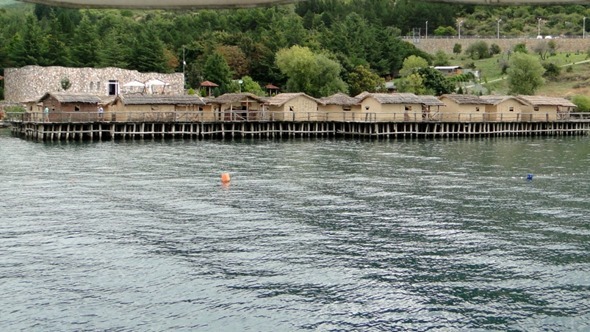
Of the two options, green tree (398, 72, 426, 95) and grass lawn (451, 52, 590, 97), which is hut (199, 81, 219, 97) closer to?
green tree (398, 72, 426, 95)

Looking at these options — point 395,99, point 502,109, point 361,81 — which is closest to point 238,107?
point 395,99

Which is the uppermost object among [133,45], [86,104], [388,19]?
[388,19]

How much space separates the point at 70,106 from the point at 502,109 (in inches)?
1632

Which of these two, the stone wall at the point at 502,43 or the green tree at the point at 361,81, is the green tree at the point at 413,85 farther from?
the stone wall at the point at 502,43

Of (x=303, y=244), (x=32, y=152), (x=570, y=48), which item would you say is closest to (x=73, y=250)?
(x=303, y=244)

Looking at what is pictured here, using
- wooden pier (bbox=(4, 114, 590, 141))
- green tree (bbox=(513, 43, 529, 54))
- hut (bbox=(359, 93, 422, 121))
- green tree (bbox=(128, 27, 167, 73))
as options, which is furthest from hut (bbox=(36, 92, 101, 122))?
green tree (bbox=(513, 43, 529, 54))

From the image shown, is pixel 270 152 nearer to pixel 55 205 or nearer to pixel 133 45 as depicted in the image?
pixel 55 205

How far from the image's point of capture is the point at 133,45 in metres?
94.6

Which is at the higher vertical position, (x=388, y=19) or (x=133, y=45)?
(x=388, y=19)

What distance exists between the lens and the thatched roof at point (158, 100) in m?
66.5

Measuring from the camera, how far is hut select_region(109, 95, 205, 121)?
6644cm

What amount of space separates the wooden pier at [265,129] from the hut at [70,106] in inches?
36.9

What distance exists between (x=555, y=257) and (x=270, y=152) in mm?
33713

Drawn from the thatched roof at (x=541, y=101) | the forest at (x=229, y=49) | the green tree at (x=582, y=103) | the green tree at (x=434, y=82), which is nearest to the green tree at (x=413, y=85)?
the green tree at (x=434, y=82)
